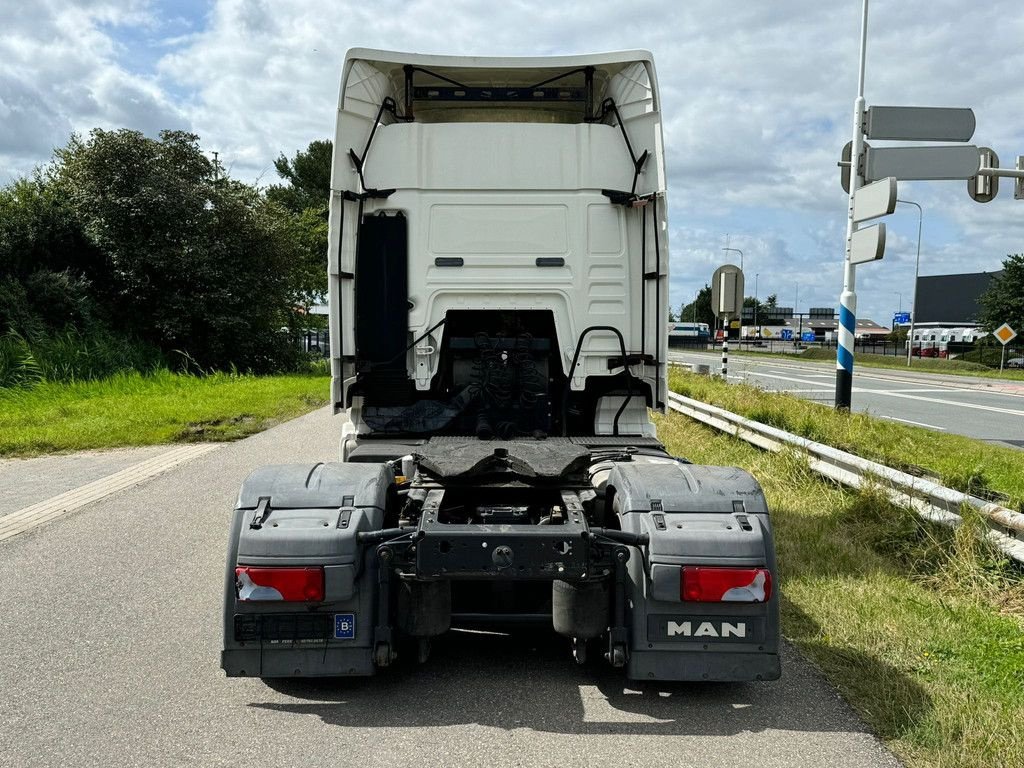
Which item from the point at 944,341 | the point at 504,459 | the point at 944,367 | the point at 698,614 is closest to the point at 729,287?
the point at 504,459

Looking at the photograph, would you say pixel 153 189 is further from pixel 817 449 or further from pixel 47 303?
pixel 817 449

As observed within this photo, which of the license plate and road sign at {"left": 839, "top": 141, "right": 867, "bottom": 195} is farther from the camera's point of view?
road sign at {"left": 839, "top": 141, "right": 867, "bottom": 195}

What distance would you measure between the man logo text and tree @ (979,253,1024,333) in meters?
52.9

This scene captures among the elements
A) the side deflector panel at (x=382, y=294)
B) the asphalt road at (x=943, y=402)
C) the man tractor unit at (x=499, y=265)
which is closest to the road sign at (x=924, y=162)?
the asphalt road at (x=943, y=402)

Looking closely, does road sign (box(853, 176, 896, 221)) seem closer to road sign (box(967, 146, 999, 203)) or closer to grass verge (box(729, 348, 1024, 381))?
road sign (box(967, 146, 999, 203))

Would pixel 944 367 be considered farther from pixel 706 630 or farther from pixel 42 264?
pixel 706 630

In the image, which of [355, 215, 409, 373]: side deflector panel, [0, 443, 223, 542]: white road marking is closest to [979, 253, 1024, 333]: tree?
[0, 443, 223, 542]: white road marking

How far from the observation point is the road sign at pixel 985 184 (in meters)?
16.5

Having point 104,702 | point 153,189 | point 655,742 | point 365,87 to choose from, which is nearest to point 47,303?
point 153,189

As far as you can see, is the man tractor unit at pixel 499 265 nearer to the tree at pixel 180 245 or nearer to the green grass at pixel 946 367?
the tree at pixel 180 245

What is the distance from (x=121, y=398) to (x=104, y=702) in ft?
49.3

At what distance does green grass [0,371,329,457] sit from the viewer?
1320 cm

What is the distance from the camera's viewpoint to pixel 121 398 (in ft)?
58.6

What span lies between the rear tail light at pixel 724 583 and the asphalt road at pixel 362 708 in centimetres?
50
